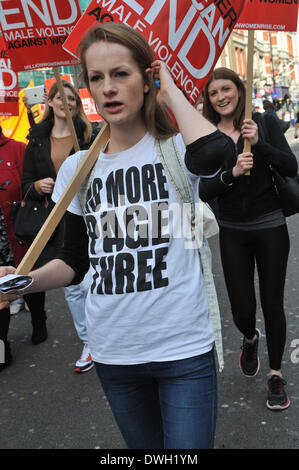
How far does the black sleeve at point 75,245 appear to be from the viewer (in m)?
1.85

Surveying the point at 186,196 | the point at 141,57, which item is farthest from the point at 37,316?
the point at 141,57

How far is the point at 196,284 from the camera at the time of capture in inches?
65.8

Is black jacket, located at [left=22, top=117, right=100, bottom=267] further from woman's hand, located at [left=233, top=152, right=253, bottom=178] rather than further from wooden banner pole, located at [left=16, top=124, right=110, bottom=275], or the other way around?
wooden banner pole, located at [left=16, top=124, right=110, bottom=275]

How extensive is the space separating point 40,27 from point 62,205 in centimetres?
180

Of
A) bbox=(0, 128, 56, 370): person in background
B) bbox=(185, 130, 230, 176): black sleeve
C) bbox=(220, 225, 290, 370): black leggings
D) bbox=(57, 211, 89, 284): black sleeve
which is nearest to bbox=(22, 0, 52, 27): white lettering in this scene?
bbox=(0, 128, 56, 370): person in background

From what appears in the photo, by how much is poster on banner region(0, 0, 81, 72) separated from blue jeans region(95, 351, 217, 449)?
1.95 metres

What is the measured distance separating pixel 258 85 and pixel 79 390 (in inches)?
2044

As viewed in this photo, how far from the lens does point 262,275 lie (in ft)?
9.94

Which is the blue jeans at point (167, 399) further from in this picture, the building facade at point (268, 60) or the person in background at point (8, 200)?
the building facade at point (268, 60)

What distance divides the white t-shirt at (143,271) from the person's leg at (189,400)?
4 centimetres

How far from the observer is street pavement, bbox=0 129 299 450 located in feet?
9.39

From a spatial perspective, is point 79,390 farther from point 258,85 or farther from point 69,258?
point 258,85

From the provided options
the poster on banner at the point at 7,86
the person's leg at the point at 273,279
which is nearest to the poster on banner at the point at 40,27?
the person's leg at the point at 273,279
